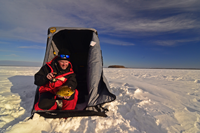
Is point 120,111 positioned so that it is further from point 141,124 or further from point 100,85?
point 100,85

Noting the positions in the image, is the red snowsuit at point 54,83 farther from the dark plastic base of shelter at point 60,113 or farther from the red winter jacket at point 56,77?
the dark plastic base of shelter at point 60,113

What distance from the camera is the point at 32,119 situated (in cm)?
173

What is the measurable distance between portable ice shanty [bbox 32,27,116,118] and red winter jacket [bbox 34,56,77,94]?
1.28 ft

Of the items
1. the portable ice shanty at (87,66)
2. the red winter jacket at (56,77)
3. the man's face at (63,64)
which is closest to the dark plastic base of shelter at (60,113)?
the portable ice shanty at (87,66)

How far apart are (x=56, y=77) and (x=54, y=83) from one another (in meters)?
0.13

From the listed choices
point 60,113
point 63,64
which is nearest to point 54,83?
point 63,64

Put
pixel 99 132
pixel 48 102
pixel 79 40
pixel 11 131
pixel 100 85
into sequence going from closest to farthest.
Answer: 1. pixel 11 131
2. pixel 99 132
3. pixel 48 102
4. pixel 100 85
5. pixel 79 40

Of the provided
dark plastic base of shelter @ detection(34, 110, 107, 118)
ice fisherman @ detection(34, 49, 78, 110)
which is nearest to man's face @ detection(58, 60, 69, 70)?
ice fisherman @ detection(34, 49, 78, 110)

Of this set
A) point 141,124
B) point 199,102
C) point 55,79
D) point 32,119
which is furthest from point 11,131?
point 199,102

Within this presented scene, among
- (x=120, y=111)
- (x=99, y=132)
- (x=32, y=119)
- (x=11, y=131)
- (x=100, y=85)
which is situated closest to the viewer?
(x=11, y=131)

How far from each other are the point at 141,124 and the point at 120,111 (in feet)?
1.67

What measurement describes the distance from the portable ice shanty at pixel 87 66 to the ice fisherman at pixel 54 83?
197mm

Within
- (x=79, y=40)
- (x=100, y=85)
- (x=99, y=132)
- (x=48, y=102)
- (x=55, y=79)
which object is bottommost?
(x=99, y=132)

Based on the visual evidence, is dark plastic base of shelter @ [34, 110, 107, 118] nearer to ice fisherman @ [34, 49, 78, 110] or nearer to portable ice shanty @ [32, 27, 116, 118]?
portable ice shanty @ [32, 27, 116, 118]
